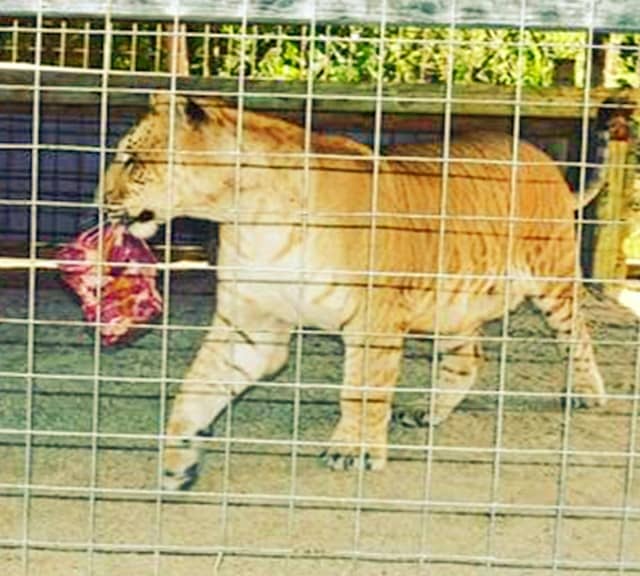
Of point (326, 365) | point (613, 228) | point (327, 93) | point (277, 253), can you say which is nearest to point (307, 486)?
point (277, 253)

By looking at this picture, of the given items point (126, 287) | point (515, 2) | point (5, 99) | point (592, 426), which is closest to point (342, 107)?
point (5, 99)

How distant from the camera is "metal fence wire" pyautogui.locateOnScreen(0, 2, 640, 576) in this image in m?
3.13

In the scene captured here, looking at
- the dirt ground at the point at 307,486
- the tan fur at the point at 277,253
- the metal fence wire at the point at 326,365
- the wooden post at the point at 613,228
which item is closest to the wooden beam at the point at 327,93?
the metal fence wire at the point at 326,365

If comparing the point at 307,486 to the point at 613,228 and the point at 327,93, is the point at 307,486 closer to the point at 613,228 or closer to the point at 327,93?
the point at 327,93

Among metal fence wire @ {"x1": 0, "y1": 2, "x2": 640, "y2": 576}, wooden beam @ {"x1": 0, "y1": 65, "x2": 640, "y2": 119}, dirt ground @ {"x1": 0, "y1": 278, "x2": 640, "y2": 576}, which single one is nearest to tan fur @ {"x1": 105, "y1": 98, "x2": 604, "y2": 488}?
metal fence wire @ {"x1": 0, "y1": 2, "x2": 640, "y2": 576}

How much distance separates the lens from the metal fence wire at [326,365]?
313 centimetres

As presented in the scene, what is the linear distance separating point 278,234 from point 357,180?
0.33m

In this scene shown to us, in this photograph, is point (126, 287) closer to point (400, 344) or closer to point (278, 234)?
point (278, 234)

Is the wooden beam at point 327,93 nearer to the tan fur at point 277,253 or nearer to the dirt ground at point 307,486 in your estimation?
the dirt ground at point 307,486

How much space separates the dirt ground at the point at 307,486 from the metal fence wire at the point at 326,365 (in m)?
0.01

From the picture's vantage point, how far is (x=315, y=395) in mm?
5637

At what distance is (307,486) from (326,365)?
6.74 feet

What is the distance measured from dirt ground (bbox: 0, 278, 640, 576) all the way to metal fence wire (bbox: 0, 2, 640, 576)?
12mm

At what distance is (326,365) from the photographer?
627 cm
